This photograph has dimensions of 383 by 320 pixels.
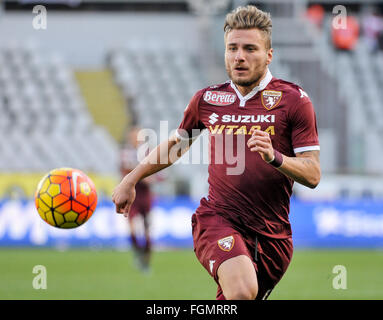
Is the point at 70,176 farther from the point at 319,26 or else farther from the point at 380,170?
the point at 319,26

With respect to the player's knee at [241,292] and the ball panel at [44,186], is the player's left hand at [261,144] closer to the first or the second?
the player's knee at [241,292]

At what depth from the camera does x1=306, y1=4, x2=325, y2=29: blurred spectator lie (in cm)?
2697

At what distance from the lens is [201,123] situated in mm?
5770

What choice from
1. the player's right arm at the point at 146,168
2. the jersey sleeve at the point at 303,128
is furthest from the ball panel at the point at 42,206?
the jersey sleeve at the point at 303,128

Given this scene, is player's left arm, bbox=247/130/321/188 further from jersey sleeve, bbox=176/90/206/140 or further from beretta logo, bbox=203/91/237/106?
jersey sleeve, bbox=176/90/206/140

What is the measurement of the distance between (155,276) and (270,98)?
6972mm

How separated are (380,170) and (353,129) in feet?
9.00

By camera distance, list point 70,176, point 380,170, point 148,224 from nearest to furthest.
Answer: point 70,176 → point 148,224 → point 380,170

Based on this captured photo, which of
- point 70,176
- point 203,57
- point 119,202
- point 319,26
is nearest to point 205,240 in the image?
point 119,202

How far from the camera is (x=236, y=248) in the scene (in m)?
5.21

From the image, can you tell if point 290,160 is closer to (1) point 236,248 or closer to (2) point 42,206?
(1) point 236,248
